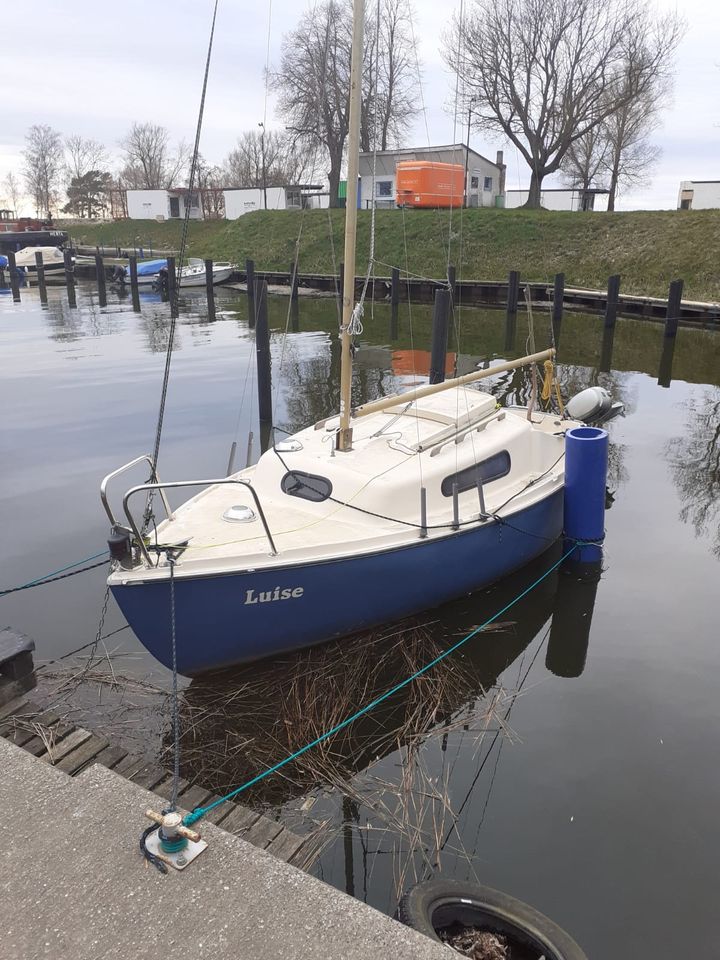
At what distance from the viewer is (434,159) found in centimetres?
5169

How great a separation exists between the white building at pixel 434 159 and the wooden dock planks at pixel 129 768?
170ft

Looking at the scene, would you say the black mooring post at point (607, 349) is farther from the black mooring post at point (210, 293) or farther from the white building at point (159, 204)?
the white building at point (159, 204)

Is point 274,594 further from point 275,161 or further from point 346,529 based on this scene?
point 275,161

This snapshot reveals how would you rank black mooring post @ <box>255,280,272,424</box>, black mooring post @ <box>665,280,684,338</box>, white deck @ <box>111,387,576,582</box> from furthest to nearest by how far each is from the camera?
black mooring post @ <box>665,280,684,338</box> → black mooring post @ <box>255,280,272,424</box> → white deck @ <box>111,387,576,582</box>

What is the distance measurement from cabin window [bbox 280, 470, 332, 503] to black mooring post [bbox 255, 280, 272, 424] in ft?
21.2

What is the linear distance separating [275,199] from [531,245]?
27653mm

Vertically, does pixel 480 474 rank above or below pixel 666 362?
above

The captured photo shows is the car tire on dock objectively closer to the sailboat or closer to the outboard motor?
the sailboat

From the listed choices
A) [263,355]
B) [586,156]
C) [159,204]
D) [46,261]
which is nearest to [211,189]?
[159,204]

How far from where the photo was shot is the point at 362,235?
44.3 metres

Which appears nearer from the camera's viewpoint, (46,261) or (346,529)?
(346,529)

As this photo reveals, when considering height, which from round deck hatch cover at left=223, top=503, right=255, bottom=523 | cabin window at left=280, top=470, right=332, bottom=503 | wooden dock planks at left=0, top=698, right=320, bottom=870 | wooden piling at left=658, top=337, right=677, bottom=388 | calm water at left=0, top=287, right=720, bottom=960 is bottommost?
calm water at left=0, top=287, right=720, bottom=960

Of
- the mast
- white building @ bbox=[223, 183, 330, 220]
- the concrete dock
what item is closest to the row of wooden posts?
the mast

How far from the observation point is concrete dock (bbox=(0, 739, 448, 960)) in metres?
3.70
